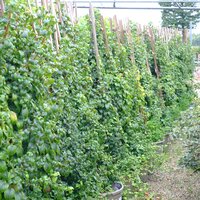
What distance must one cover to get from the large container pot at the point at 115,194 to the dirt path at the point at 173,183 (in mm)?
456

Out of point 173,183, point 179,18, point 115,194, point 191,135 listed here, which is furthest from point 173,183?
point 179,18

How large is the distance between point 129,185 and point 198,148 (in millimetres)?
905

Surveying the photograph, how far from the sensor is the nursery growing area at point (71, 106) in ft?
8.20

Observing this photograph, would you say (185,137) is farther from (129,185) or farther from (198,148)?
(129,185)

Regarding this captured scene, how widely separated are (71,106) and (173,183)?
1.99 m

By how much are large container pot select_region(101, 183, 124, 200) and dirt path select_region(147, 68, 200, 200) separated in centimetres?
46

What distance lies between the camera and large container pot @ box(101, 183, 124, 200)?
3823 millimetres

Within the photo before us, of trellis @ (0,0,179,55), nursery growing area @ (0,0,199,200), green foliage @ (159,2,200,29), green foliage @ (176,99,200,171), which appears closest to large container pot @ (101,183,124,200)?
nursery growing area @ (0,0,199,200)

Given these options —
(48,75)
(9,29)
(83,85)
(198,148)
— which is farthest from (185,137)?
(9,29)

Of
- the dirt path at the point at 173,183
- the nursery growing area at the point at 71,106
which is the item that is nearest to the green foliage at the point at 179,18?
the nursery growing area at the point at 71,106

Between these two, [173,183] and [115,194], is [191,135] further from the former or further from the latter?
[115,194]

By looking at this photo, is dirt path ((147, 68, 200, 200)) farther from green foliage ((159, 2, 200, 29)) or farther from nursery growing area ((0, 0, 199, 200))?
green foliage ((159, 2, 200, 29))

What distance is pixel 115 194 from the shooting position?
392 centimetres

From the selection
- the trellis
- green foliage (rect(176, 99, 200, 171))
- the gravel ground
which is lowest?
the gravel ground
